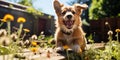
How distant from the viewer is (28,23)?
19672 millimetres

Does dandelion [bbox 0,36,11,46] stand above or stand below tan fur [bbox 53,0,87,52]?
above

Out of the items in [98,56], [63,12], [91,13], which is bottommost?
[91,13]

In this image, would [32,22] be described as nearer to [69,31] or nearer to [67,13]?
[69,31]

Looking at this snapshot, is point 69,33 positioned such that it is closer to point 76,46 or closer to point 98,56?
point 76,46

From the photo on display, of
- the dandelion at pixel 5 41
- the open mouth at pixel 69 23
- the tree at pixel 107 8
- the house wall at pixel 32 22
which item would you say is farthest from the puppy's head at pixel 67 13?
the tree at pixel 107 8

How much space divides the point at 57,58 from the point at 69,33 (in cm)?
128

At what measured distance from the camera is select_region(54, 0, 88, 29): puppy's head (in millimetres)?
5262

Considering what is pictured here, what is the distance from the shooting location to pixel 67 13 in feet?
17.2

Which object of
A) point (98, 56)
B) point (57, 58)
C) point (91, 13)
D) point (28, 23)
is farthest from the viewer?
point (91, 13)

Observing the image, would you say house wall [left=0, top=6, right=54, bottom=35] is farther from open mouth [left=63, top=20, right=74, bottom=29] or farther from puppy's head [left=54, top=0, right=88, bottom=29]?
open mouth [left=63, top=20, right=74, bottom=29]

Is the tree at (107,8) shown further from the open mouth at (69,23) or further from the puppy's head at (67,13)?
the open mouth at (69,23)

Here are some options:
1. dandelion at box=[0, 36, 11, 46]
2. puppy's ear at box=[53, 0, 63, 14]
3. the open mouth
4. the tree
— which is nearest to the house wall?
the tree

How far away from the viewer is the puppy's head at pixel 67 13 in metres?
5.26

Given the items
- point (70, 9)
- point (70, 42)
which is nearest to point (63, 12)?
point (70, 9)
